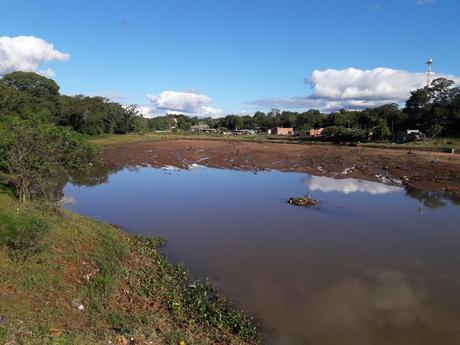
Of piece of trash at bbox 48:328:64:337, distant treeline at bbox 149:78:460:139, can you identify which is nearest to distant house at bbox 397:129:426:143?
distant treeline at bbox 149:78:460:139

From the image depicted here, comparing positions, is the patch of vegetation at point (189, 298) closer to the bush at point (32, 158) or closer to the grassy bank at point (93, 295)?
the grassy bank at point (93, 295)

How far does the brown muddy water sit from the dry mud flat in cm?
698

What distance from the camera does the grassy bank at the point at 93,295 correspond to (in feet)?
27.0

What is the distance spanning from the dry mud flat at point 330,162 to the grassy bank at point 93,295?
27941 millimetres

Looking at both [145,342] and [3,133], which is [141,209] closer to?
[3,133]

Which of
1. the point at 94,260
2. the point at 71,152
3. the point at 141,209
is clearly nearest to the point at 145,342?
the point at 94,260

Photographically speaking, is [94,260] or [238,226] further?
[238,226]

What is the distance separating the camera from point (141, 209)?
83.7ft

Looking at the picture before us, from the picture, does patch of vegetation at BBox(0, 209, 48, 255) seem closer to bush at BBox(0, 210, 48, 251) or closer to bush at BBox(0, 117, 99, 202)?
bush at BBox(0, 210, 48, 251)

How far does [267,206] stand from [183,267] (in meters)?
13.4

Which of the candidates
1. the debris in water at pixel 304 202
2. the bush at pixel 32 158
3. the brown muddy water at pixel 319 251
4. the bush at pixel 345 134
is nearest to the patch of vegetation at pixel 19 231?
the bush at pixel 32 158

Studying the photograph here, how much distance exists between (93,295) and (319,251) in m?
10.2

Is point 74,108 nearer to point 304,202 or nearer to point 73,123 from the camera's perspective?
point 73,123

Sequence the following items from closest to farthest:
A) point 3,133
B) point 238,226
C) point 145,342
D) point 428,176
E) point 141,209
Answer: point 145,342
point 3,133
point 238,226
point 141,209
point 428,176
